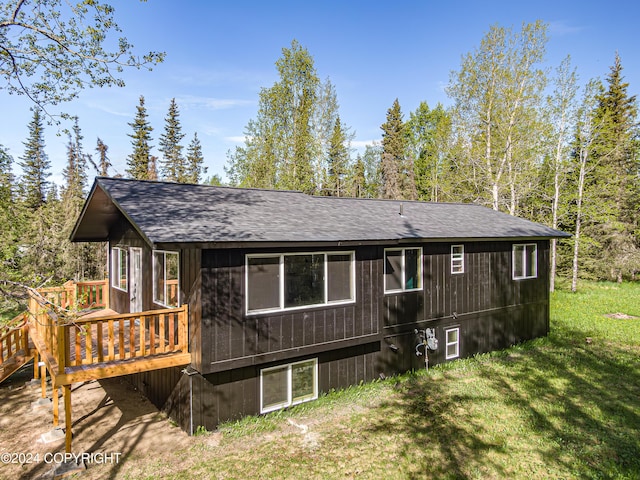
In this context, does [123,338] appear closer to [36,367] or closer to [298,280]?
[298,280]

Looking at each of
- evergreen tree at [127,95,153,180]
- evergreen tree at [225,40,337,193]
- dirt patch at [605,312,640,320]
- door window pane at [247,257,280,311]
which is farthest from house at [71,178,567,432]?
evergreen tree at [127,95,153,180]

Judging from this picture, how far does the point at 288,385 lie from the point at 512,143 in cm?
1595

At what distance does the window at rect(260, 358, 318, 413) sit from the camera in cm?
736

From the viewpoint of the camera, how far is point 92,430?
693 cm

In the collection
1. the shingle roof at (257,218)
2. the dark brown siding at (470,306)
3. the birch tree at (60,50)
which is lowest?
the dark brown siding at (470,306)

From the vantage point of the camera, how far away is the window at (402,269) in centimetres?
918

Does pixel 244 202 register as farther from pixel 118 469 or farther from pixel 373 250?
pixel 118 469

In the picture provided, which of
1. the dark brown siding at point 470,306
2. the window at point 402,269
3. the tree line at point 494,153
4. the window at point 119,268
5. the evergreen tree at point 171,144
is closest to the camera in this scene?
the window at point 402,269

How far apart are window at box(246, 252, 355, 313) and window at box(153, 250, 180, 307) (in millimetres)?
2074

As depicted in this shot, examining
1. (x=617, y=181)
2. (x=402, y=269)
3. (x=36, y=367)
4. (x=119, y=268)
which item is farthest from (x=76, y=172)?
(x=617, y=181)

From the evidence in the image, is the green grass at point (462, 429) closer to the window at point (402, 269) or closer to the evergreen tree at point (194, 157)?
the window at point (402, 269)

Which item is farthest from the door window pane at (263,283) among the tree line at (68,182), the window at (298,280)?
the tree line at (68,182)

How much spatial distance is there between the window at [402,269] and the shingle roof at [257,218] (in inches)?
22.5

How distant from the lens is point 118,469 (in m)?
5.61
